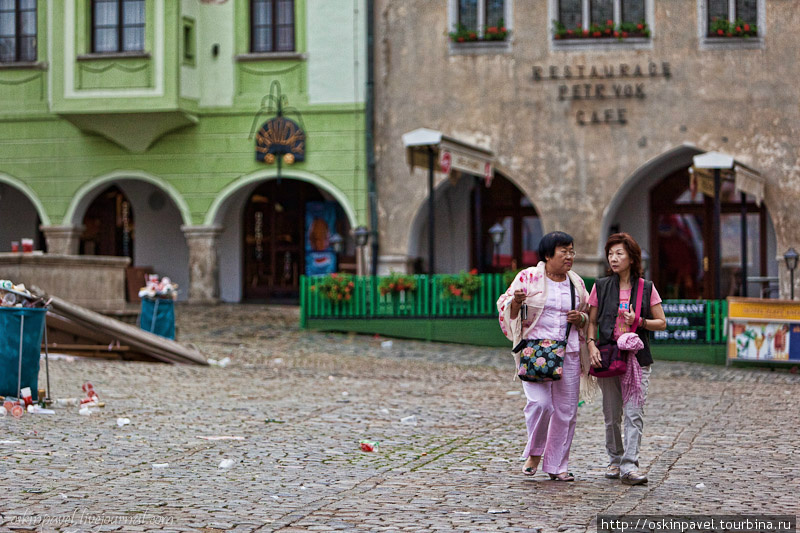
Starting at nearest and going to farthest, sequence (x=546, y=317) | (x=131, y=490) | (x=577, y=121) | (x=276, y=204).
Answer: (x=131, y=490), (x=546, y=317), (x=577, y=121), (x=276, y=204)

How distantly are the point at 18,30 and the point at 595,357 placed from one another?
68.6 ft

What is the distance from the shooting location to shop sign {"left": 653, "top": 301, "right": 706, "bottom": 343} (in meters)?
18.3

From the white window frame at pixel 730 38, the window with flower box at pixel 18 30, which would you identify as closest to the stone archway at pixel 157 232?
the window with flower box at pixel 18 30

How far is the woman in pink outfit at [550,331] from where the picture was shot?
7875 millimetres

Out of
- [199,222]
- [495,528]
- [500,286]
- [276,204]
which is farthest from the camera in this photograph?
[276,204]

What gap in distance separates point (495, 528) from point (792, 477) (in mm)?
2718

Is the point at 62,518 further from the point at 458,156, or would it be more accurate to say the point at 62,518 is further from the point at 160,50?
the point at 160,50

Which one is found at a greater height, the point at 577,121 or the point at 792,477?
the point at 577,121

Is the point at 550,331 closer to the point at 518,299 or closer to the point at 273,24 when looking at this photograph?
the point at 518,299

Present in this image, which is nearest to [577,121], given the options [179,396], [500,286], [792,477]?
[500,286]

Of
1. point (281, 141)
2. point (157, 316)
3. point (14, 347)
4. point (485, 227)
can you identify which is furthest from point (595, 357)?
point (485, 227)

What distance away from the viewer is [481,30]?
24391 mm

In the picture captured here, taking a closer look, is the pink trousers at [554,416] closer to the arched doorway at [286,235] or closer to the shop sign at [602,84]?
the shop sign at [602,84]

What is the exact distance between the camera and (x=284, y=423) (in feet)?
35.4
